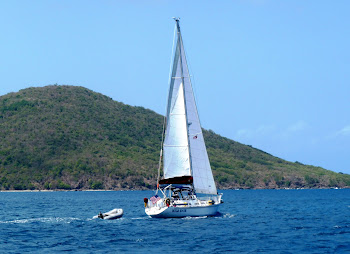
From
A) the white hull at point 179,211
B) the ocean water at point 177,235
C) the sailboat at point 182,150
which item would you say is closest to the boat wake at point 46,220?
the ocean water at point 177,235

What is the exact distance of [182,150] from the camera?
2228 inches

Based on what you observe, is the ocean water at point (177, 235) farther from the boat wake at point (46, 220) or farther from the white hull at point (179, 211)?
the white hull at point (179, 211)

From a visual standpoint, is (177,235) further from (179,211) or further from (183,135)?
(183,135)

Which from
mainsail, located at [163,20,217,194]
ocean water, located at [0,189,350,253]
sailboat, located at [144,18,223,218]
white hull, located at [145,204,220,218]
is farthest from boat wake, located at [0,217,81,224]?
mainsail, located at [163,20,217,194]

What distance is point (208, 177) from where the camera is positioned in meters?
57.7

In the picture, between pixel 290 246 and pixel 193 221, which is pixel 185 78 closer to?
pixel 193 221

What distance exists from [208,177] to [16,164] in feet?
420

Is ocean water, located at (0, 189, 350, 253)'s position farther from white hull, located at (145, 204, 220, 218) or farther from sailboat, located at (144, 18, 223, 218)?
sailboat, located at (144, 18, 223, 218)

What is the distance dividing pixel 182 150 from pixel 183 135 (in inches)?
58.3

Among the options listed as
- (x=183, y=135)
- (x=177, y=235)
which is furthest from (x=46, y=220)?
(x=177, y=235)

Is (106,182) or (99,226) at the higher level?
(106,182)

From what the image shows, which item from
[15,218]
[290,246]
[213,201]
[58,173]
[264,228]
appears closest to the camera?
[290,246]

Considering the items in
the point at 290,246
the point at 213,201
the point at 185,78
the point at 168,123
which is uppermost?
the point at 185,78

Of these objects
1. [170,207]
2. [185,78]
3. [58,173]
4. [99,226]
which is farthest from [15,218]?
[58,173]
